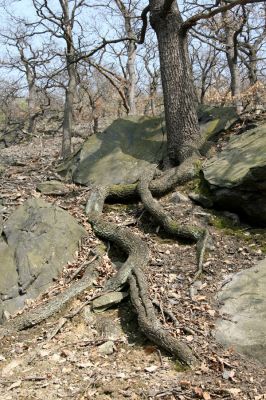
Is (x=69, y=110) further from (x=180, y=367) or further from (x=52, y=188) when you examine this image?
(x=180, y=367)

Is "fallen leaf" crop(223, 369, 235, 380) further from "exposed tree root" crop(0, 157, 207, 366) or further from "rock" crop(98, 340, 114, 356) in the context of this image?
"rock" crop(98, 340, 114, 356)

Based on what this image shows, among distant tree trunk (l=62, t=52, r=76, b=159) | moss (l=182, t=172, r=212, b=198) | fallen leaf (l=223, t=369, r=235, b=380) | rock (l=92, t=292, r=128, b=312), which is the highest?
distant tree trunk (l=62, t=52, r=76, b=159)

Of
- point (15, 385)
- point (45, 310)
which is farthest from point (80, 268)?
point (15, 385)

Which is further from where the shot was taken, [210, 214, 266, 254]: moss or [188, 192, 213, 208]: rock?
[188, 192, 213, 208]: rock

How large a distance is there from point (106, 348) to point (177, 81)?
582cm

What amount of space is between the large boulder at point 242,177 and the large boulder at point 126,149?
158 cm

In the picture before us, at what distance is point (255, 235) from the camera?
6.74m

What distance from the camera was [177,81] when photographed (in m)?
8.74

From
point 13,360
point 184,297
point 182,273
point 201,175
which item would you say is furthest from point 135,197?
point 13,360

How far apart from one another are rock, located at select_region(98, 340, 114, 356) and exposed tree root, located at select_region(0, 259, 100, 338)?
0.97 metres

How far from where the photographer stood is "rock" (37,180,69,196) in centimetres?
854

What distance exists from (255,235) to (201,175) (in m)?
1.83

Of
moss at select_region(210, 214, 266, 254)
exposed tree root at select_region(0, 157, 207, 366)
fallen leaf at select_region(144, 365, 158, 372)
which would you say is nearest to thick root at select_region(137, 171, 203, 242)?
exposed tree root at select_region(0, 157, 207, 366)

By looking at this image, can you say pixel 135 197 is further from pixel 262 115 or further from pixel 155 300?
pixel 262 115
